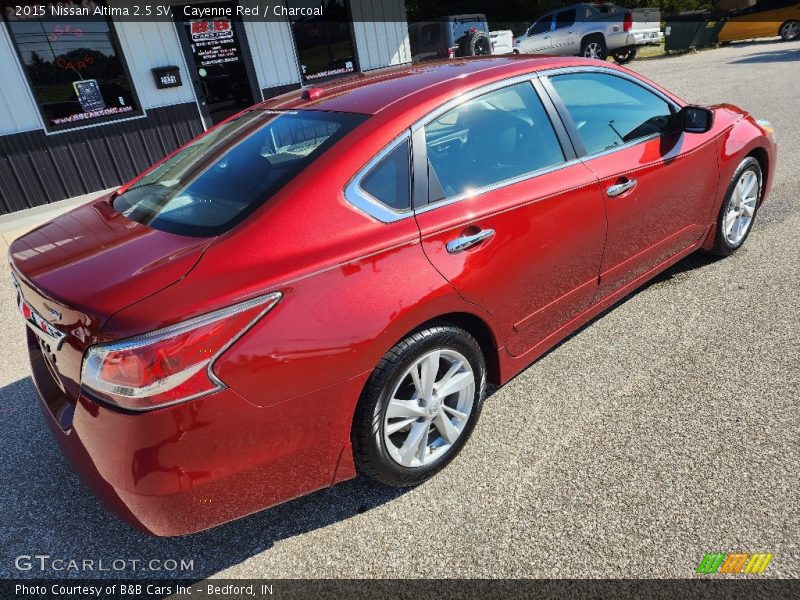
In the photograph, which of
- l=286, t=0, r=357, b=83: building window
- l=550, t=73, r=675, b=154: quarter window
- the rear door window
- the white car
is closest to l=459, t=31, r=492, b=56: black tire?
the white car

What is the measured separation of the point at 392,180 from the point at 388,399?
863 mm

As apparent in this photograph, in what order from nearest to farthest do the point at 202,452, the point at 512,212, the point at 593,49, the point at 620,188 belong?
the point at 202,452 → the point at 512,212 → the point at 620,188 → the point at 593,49

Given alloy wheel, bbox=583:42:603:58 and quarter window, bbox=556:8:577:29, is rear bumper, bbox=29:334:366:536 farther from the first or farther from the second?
quarter window, bbox=556:8:577:29

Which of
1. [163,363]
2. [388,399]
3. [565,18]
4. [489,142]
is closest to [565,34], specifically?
[565,18]

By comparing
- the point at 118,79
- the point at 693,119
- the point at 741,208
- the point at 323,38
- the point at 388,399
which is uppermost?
the point at 323,38

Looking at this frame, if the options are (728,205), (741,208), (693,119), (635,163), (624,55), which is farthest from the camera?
(624,55)

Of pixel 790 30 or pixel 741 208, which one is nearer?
pixel 741 208

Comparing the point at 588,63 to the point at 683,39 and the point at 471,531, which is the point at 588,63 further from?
the point at 683,39

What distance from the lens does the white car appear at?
17.2 m

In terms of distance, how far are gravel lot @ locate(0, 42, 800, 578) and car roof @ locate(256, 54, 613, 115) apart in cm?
158

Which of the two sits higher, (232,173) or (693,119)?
(232,173)

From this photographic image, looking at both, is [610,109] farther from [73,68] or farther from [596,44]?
[596,44]

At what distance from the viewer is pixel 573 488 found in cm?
229

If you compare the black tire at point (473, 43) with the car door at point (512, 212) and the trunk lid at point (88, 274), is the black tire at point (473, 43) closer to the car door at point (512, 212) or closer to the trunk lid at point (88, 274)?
the car door at point (512, 212)
